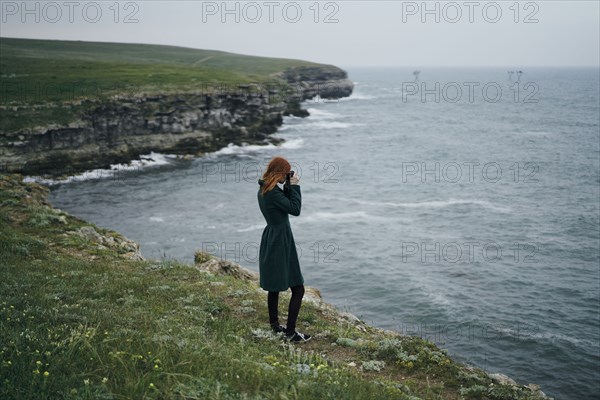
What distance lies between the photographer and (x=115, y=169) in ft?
202

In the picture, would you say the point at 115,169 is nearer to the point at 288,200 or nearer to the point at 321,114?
the point at 288,200

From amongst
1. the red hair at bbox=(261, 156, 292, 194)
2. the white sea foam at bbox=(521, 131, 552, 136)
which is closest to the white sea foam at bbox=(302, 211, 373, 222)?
the red hair at bbox=(261, 156, 292, 194)

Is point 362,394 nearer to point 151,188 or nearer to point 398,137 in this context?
point 151,188

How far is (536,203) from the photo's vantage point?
48.6m

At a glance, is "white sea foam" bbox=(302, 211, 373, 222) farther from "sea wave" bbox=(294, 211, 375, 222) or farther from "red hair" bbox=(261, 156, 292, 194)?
"red hair" bbox=(261, 156, 292, 194)

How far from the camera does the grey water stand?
25203 mm

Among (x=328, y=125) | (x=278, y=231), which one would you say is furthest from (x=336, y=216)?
(x=328, y=125)

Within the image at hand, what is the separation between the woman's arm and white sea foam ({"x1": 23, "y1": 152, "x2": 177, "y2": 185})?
51.9 m

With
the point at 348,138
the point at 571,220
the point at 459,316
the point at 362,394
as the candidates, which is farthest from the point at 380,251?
the point at 348,138

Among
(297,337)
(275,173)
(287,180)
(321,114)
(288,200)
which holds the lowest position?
(297,337)

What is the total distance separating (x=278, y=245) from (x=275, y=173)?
1427 millimetres

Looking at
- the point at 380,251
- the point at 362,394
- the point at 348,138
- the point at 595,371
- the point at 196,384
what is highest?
the point at 348,138

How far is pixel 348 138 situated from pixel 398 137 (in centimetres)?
1002

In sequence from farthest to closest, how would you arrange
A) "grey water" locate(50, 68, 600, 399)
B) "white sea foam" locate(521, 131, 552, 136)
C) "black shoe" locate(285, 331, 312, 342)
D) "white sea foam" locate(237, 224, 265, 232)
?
"white sea foam" locate(521, 131, 552, 136) → "white sea foam" locate(237, 224, 265, 232) → "grey water" locate(50, 68, 600, 399) → "black shoe" locate(285, 331, 312, 342)
